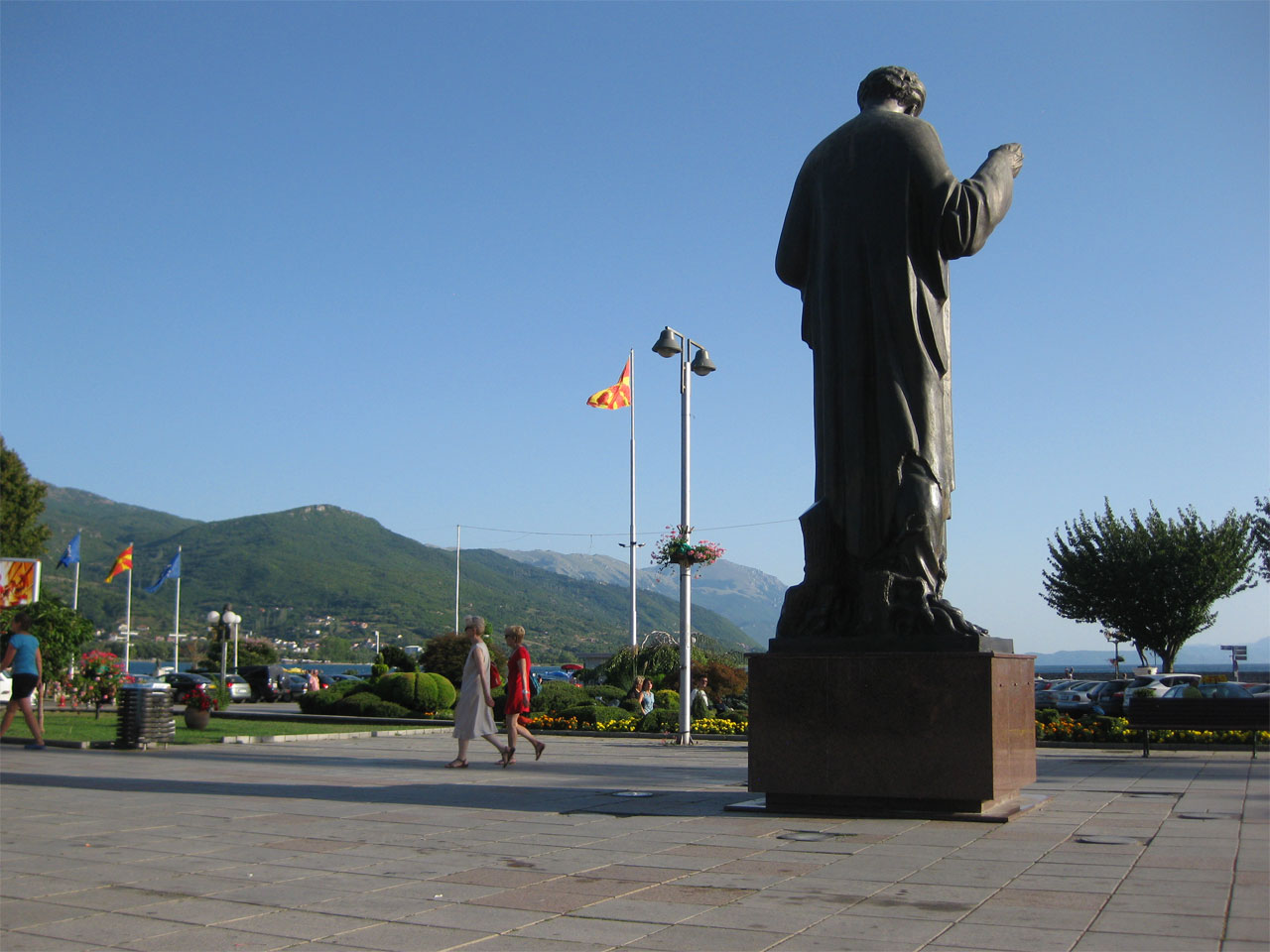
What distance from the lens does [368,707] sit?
81.6 ft

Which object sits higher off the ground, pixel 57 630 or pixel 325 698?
pixel 57 630

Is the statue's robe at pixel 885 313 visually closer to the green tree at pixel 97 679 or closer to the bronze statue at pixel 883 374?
the bronze statue at pixel 883 374

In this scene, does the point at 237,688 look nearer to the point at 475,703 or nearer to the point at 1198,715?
the point at 475,703

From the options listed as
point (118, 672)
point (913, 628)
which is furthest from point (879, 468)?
point (118, 672)

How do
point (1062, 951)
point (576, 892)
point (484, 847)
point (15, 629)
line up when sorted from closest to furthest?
1. point (1062, 951)
2. point (576, 892)
3. point (484, 847)
4. point (15, 629)

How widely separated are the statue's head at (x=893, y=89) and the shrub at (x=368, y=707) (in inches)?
749

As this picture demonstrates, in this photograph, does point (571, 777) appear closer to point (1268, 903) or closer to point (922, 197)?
point (922, 197)

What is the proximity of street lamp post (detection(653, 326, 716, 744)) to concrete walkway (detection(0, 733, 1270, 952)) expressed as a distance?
8.43m

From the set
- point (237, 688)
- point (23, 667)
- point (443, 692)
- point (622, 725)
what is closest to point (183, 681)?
point (237, 688)

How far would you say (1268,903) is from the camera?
4793 mm

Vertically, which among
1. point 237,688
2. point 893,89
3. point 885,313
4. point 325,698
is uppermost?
point 893,89

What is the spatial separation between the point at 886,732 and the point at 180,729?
1574 cm

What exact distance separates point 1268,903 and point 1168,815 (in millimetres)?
3325

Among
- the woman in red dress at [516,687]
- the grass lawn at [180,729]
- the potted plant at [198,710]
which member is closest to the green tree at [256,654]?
the grass lawn at [180,729]
